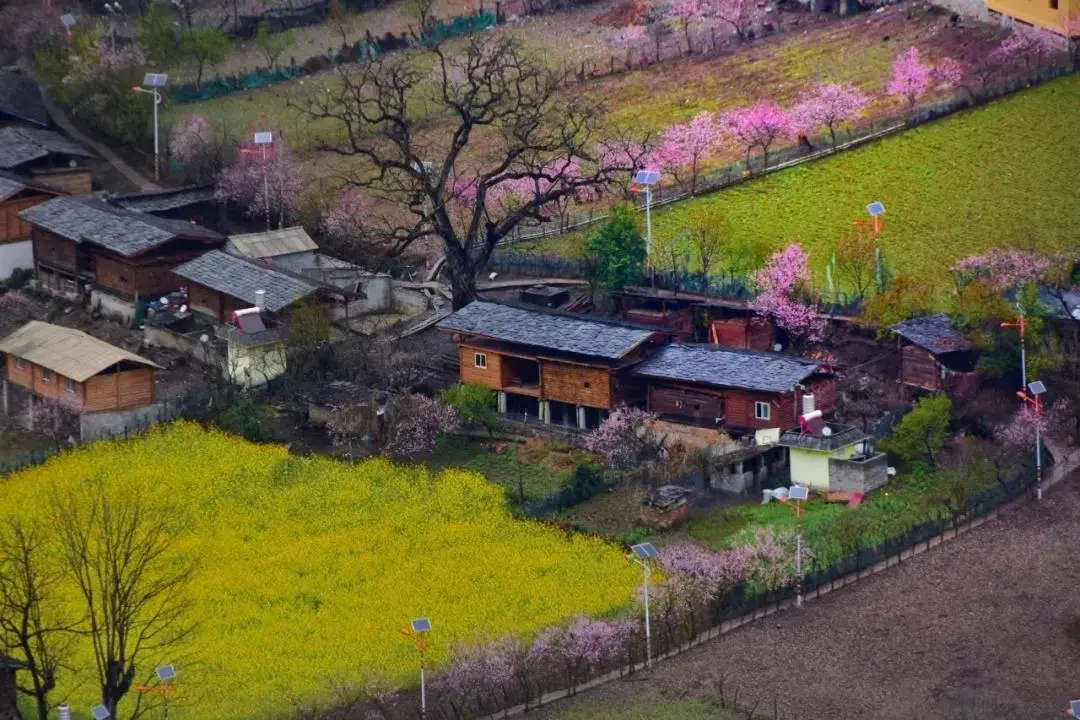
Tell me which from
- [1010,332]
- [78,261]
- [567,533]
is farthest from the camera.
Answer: [78,261]

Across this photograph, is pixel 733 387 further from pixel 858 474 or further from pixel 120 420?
pixel 120 420

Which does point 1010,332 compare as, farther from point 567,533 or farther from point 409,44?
point 409,44

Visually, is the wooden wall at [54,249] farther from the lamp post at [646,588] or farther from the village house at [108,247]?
the lamp post at [646,588]

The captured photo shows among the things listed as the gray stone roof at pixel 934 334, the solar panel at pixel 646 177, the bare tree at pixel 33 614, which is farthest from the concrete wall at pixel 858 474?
the bare tree at pixel 33 614

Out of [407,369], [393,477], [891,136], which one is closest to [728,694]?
[393,477]

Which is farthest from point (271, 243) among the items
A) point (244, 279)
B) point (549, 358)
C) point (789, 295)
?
point (789, 295)

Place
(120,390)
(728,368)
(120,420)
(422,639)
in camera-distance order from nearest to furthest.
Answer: (422,639) → (728,368) → (120,420) → (120,390)
